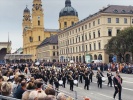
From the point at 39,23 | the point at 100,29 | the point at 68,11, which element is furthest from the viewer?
the point at 39,23

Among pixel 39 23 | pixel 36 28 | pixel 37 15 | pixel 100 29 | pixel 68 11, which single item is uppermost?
pixel 68 11

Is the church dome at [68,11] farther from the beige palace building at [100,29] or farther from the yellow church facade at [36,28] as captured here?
the beige palace building at [100,29]

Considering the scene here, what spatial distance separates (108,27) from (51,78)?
1758 inches

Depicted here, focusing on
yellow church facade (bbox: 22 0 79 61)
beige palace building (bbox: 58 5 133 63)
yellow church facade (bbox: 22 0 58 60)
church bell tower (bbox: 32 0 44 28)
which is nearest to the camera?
beige palace building (bbox: 58 5 133 63)

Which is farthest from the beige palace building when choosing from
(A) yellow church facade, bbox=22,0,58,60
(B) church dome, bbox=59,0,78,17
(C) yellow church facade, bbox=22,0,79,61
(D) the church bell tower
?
(A) yellow church facade, bbox=22,0,58,60

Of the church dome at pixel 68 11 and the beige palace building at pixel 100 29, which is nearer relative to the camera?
the beige palace building at pixel 100 29

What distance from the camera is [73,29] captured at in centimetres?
8450

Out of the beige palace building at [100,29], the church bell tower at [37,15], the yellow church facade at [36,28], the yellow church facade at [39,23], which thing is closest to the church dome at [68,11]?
the yellow church facade at [39,23]

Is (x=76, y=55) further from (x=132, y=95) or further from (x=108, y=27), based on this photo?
(x=132, y=95)

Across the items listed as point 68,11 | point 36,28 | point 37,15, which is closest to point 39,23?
point 36,28

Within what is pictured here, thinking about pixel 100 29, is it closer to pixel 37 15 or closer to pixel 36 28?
pixel 36 28

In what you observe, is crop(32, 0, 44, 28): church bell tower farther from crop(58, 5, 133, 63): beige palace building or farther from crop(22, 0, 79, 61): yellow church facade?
crop(58, 5, 133, 63): beige palace building

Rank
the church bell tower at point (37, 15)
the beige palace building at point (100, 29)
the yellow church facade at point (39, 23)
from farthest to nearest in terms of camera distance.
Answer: the church bell tower at point (37, 15) < the yellow church facade at point (39, 23) < the beige palace building at point (100, 29)

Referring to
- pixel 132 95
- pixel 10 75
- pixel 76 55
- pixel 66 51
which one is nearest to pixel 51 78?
pixel 132 95
